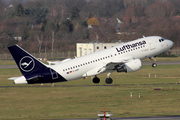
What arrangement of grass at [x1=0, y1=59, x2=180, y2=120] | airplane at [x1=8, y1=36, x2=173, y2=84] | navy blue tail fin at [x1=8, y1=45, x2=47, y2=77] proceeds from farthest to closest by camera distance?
grass at [x1=0, y1=59, x2=180, y2=120] → airplane at [x1=8, y1=36, x2=173, y2=84] → navy blue tail fin at [x1=8, y1=45, x2=47, y2=77]

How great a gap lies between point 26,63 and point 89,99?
2205 centimetres

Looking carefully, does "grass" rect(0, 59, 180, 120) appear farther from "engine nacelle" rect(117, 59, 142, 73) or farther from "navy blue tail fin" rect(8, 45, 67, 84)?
"engine nacelle" rect(117, 59, 142, 73)

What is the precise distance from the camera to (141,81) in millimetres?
101750

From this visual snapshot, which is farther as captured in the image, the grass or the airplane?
the grass

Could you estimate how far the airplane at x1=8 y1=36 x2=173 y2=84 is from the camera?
62688mm

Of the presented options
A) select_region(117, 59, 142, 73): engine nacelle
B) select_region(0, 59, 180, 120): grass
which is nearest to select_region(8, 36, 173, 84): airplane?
select_region(117, 59, 142, 73): engine nacelle

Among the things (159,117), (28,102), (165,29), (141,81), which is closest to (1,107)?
(28,102)

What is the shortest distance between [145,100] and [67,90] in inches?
763

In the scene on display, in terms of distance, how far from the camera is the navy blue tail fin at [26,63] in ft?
200

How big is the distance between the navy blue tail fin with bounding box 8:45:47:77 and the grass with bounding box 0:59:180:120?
8451 millimetres

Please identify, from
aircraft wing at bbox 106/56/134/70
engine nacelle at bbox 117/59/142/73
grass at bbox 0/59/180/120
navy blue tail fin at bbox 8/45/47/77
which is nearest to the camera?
navy blue tail fin at bbox 8/45/47/77

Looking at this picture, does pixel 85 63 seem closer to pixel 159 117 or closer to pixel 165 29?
pixel 159 117

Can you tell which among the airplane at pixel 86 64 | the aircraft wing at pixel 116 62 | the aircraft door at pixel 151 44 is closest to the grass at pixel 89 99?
the airplane at pixel 86 64

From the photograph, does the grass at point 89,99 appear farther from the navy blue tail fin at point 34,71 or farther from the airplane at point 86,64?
the airplane at point 86,64
